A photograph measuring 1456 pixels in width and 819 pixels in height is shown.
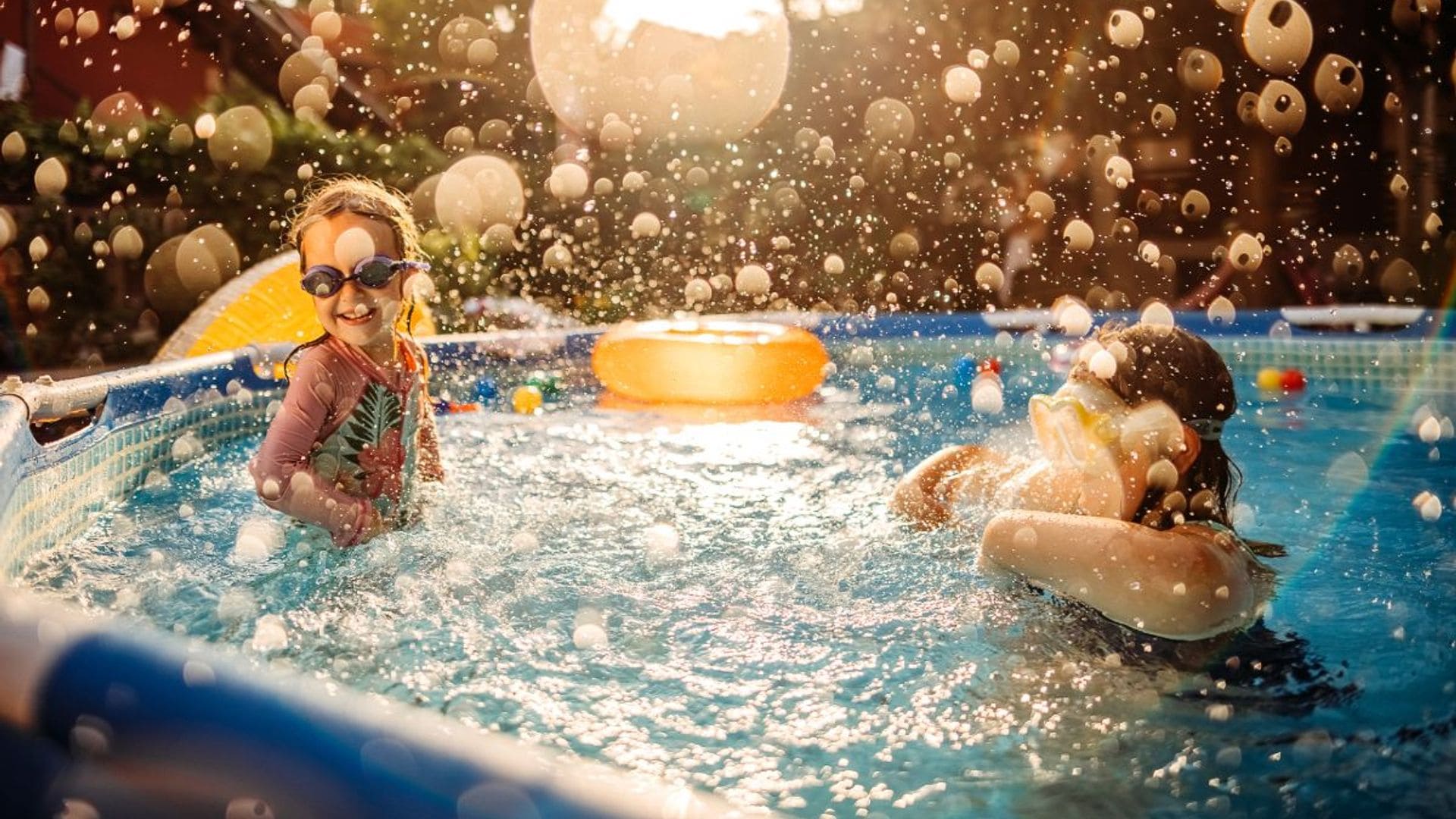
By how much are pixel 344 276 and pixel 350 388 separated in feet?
1.10

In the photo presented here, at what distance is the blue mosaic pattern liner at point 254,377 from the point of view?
3.50 meters

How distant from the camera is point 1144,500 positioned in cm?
253

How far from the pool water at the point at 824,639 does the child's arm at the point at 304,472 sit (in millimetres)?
170

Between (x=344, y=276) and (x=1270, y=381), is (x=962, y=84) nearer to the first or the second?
(x=1270, y=381)

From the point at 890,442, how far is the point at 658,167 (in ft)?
34.8

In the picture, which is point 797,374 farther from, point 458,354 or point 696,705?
point 696,705

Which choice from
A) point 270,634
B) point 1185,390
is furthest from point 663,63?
point 1185,390

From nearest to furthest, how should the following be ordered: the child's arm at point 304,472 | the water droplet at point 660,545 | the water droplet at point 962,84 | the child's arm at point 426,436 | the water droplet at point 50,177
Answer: the child's arm at point 304,472, the water droplet at point 660,545, the child's arm at point 426,436, the water droplet at point 50,177, the water droplet at point 962,84

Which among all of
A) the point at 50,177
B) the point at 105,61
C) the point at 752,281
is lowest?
the point at 752,281

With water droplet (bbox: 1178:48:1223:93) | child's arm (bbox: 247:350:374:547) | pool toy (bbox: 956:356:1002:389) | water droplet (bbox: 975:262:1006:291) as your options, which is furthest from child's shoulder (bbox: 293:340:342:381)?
water droplet (bbox: 975:262:1006:291)

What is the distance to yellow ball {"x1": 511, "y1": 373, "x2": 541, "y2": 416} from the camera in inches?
264

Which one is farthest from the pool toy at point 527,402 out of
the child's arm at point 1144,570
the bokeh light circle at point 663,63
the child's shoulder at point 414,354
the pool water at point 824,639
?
the bokeh light circle at point 663,63

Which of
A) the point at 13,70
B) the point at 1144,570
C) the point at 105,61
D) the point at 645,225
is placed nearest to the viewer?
the point at 1144,570

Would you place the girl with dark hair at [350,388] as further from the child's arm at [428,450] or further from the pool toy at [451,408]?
the pool toy at [451,408]
